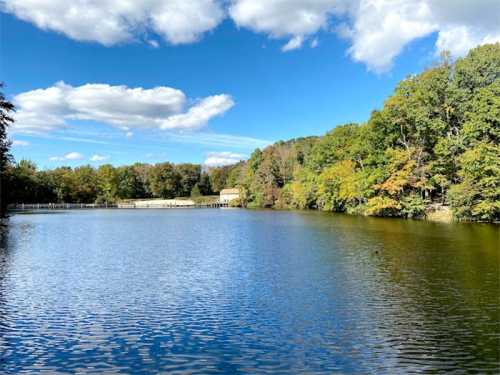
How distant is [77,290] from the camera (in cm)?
1767

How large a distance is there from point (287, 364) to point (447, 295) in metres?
8.94

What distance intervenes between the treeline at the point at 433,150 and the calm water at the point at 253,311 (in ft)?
70.8

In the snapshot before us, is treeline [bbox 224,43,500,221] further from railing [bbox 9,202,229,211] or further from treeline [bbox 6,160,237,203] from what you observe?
treeline [bbox 6,160,237,203]

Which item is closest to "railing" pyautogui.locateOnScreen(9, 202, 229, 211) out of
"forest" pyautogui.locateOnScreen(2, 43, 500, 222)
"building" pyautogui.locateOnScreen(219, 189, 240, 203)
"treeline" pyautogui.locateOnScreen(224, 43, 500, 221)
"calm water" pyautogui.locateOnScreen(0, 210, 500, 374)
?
"building" pyautogui.locateOnScreen(219, 189, 240, 203)

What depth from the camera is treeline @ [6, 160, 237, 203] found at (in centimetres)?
12499

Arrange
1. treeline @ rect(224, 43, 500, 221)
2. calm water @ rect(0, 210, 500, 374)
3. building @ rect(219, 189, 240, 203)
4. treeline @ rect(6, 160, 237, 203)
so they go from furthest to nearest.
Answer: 1. building @ rect(219, 189, 240, 203)
2. treeline @ rect(6, 160, 237, 203)
3. treeline @ rect(224, 43, 500, 221)
4. calm water @ rect(0, 210, 500, 374)

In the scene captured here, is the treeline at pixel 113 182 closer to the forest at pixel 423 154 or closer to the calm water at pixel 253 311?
the forest at pixel 423 154

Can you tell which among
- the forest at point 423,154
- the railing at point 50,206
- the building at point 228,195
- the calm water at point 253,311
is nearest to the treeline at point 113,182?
the railing at point 50,206

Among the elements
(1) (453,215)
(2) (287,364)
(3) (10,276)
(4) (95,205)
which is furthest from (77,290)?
(4) (95,205)

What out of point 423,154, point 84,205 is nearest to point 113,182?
point 84,205

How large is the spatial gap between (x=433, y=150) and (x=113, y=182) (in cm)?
11852

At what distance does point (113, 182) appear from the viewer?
152500mm

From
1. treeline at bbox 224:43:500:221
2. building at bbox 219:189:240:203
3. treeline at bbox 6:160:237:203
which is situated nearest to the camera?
treeline at bbox 224:43:500:221

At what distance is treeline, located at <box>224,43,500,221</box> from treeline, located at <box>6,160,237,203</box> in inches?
3331
